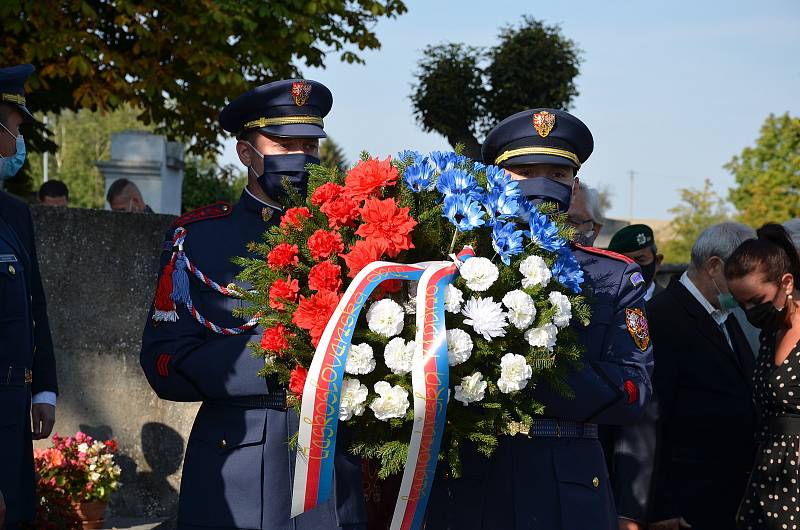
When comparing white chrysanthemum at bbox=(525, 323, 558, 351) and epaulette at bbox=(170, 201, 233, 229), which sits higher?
epaulette at bbox=(170, 201, 233, 229)

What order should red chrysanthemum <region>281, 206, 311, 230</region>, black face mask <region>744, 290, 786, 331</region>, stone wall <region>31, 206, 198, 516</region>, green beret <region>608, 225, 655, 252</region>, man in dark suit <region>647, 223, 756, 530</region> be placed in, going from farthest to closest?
green beret <region>608, 225, 655, 252</region>, stone wall <region>31, 206, 198, 516</region>, man in dark suit <region>647, 223, 756, 530</region>, black face mask <region>744, 290, 786, 331</region>, red chrysanthemum <region>281, 206, 311, 230</region>

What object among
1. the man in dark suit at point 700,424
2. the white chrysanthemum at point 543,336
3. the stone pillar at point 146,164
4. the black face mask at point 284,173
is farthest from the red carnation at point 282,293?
the stone pillar at point 146,164

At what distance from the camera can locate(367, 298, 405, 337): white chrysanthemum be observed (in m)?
2.67

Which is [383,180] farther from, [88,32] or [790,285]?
[88,32]

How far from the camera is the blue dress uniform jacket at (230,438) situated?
311cm

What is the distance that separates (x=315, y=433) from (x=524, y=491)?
755 millimetres

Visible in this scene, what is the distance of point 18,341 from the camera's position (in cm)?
385

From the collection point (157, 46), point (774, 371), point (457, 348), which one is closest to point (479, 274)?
point (457, 348)

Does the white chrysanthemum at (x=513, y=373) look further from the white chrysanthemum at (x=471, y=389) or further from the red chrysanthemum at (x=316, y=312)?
the red chrysanthemum at (x=316, y=312)

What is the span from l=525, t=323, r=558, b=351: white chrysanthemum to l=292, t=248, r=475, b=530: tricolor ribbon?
24cm

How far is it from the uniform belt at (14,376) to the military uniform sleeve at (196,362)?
0.71 m

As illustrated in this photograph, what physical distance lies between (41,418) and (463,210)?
208 cm

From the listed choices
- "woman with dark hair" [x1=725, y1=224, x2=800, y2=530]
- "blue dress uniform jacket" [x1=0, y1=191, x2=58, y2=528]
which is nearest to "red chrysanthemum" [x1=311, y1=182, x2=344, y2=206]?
"blue dress uniform jacket" [x1=0, y1=191, x2=58, y2=528]

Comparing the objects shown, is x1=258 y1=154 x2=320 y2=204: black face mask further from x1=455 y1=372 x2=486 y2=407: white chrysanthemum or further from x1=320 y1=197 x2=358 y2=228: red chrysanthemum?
x1=455 y1=372 x2=486 y2=407: white chrysanthemum
